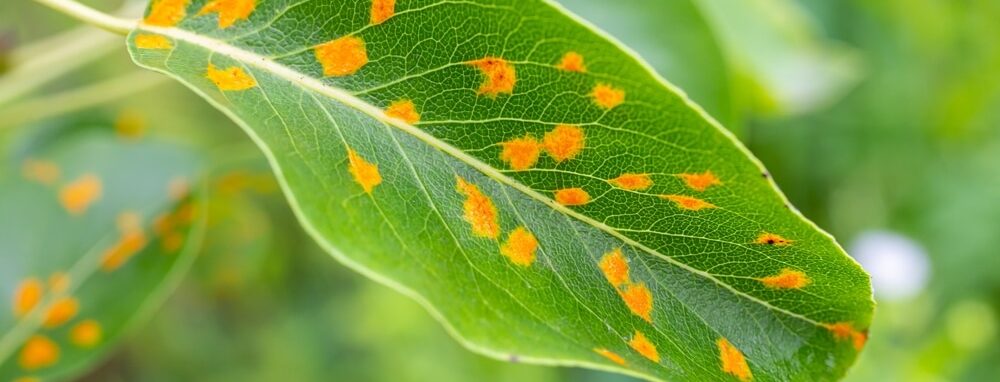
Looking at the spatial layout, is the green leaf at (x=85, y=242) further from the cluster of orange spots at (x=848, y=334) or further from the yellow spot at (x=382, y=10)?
the cluster of orange spots at (x=848, y=334)

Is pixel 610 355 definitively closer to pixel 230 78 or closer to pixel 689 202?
pixel 689 202

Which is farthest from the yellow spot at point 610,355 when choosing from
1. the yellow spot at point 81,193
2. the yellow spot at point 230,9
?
the yellow spot at point 81,193

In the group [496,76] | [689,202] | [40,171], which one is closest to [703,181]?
[689,202]

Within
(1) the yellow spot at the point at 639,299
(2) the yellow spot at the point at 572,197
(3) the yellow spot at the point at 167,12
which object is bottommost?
(3) the yellow spot at the point at 167,12

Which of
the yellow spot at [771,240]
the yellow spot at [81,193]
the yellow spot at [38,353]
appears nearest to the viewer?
the yellow spot at [771,240]

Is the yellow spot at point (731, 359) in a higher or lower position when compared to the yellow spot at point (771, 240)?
lower

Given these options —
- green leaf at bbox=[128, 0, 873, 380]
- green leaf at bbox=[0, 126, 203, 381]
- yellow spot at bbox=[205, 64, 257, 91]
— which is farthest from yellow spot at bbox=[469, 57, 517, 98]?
green leaf at bbox=[0, 126, 203, 381]

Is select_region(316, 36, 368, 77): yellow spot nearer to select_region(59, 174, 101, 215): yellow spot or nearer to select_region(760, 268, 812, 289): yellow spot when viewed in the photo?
select_region(760, 268, 812, 289): yellow spot
